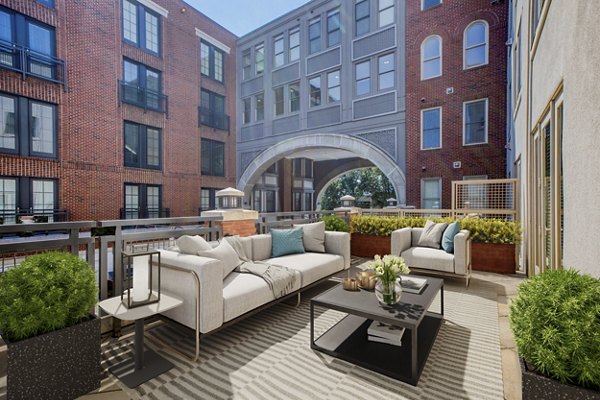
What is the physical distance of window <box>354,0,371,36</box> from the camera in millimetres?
10672

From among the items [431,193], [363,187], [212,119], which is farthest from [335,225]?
[363,187]

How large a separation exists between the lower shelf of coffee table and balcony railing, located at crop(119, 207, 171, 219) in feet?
33.2

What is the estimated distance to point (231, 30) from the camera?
14.6 metres

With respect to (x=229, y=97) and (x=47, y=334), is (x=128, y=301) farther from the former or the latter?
(x=229, y=97)

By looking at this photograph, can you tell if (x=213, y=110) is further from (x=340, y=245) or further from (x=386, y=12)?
(x=340, y=245)

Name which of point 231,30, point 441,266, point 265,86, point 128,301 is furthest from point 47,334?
point 231,30

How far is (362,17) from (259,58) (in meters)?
5.31

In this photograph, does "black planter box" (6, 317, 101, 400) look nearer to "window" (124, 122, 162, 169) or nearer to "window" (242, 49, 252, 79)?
"window" (124, 122, 162, 169)

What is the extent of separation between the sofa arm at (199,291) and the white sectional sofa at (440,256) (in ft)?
10.6

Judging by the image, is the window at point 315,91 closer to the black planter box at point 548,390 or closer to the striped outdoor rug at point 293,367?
the striped outdoor rug at point 293,367

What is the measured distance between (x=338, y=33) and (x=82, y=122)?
9552mm

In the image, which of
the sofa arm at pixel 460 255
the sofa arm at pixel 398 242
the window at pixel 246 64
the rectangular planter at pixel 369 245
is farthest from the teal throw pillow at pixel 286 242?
the window at pixel 246 64

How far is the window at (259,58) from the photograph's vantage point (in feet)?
45.3

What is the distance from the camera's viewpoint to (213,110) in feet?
45.9
